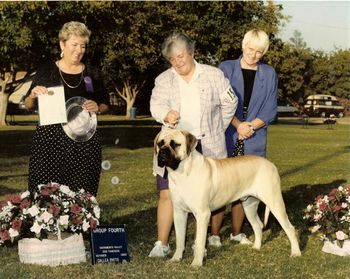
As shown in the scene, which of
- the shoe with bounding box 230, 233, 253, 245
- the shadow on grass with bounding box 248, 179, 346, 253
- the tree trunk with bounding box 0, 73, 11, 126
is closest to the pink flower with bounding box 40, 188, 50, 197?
the shoe with bounding box 230, 233, 253, 245

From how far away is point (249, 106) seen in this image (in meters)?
7.22

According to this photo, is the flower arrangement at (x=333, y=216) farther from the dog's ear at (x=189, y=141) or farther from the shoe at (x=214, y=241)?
the dog's ear at (x=189, y=141)

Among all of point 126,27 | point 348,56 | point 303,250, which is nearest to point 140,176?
point 303,250

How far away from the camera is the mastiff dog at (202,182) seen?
5.75 meters

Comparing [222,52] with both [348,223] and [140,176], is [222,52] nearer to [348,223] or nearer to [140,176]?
[140,176]

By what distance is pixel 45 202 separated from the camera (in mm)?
6109

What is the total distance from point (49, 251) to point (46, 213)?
1.24 feet

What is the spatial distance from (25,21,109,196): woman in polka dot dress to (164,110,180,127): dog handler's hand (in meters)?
0.81

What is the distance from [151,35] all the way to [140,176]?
17.8m

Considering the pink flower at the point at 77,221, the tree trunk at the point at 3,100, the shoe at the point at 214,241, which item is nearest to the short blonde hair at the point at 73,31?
the pink flower at the point at 77,221

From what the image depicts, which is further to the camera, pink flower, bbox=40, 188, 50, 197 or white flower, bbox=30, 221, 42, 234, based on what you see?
pink flower, bbox=40, 188, 50, 197

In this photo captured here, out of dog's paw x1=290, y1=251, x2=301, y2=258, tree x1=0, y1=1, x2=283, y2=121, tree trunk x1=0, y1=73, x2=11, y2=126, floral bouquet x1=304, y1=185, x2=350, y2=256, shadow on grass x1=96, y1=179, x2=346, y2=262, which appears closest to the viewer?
dog's paw x1=290, y1=251, x2=301, y2=258

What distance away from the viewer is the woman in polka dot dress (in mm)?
6328

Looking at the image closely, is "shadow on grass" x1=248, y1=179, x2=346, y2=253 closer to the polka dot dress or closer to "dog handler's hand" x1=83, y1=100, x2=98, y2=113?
the polka dot dress
